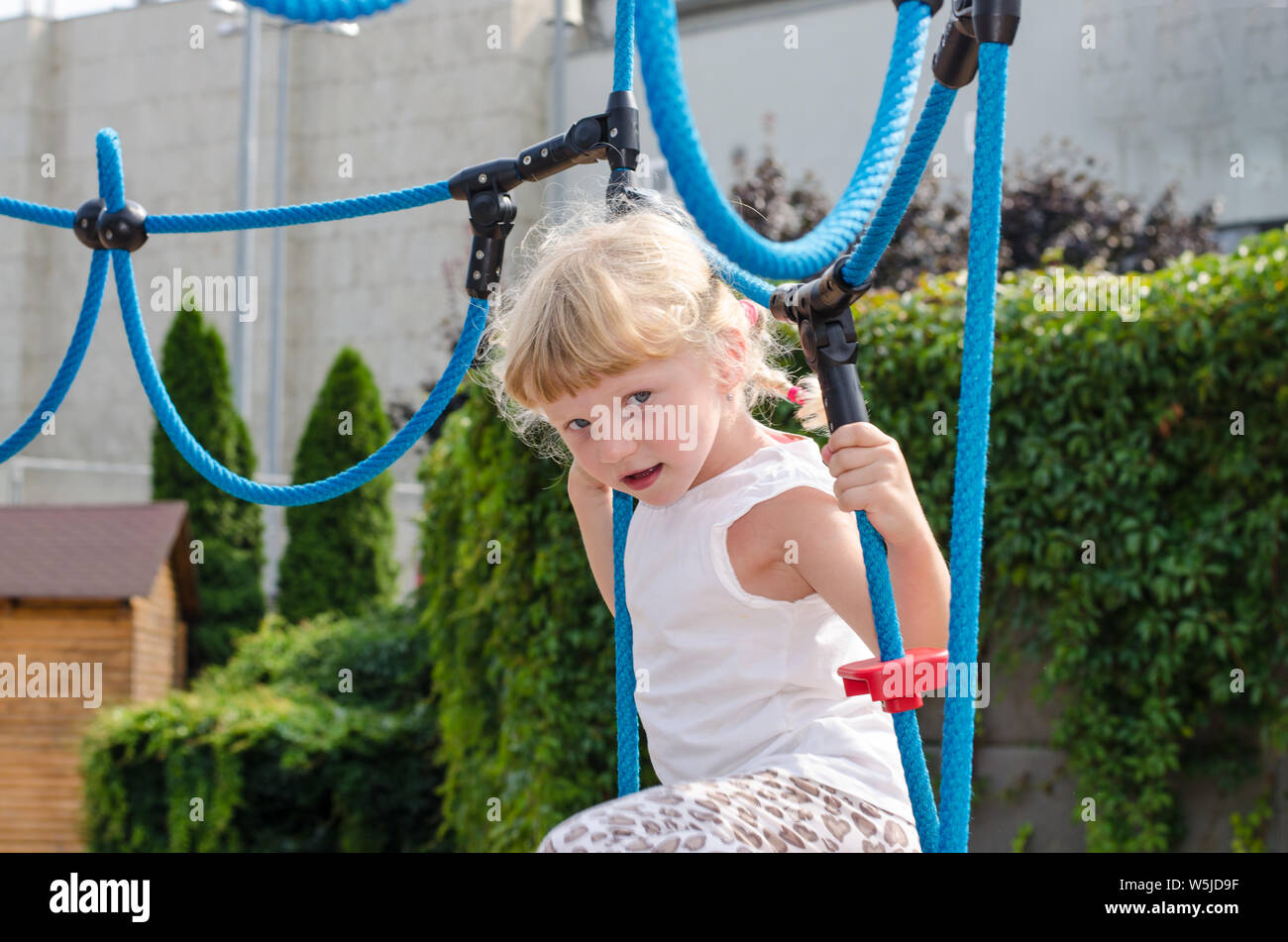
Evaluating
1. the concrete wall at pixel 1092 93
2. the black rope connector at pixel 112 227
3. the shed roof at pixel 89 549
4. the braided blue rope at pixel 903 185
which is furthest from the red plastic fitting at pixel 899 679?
the concrete wall at pixel 1092 93

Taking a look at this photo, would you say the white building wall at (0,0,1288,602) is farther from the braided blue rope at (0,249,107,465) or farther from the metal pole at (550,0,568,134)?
the braided blue rope at (0,249,107,465)

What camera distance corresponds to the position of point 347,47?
16.9m

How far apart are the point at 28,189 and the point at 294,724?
14564mm

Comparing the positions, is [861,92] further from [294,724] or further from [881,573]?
[881,573]

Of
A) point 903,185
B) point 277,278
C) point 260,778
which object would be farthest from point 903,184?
point 277,278

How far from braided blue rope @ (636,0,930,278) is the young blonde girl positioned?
250 mm

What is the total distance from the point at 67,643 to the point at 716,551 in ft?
24.4

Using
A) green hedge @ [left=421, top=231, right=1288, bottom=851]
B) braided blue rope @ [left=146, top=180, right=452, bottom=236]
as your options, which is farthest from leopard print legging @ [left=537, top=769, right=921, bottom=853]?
green hedge @ [left=421, top=231, right=1288, bottom=851]

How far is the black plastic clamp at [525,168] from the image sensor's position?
1845 mm

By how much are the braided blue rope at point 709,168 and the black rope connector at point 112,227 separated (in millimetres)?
1327

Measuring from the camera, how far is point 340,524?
1112 centimetres

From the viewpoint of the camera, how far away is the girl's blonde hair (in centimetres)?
157

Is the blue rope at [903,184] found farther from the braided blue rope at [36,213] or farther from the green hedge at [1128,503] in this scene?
the green hedge at [1128,503]

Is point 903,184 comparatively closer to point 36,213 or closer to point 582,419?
point 582,419
